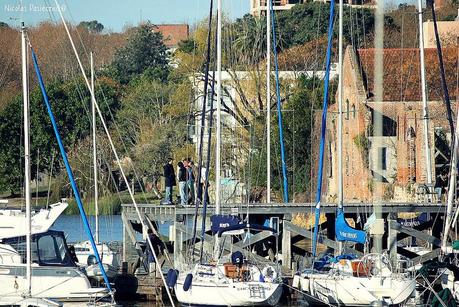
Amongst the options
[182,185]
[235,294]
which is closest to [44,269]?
[235,294]

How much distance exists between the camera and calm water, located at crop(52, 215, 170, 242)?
60997 millimetres

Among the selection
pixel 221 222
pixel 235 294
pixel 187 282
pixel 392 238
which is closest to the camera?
pixel 235 294

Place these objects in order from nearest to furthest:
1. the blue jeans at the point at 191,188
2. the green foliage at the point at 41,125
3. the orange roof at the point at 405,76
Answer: the blue jeans at the point at 191,188, the orange roof at the point at 405,76, the green foliage at the point at 41,125

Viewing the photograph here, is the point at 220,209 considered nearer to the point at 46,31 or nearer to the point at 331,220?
the point at 331,220

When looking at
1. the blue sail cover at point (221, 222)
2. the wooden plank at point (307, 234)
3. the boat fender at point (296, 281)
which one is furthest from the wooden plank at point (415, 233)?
the blue sail cover at point (221, 222)

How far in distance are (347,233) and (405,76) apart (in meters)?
24.1

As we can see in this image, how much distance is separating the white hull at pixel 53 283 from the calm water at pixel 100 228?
23.8m

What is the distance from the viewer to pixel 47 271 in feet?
114

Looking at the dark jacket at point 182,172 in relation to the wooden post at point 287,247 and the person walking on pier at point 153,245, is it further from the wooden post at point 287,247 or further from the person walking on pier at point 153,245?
the wooden post at point 287,247

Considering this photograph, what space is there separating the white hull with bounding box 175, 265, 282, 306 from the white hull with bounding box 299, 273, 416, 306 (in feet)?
4.39

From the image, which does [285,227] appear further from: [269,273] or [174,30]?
[174,30]

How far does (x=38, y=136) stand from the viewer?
297ft

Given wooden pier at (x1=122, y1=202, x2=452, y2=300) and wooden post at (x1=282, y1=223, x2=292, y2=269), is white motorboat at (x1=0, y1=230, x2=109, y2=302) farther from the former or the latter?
wooden post at (x1=282, y1=223, x2=292, y2=269)

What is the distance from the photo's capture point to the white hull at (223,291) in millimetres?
35250
